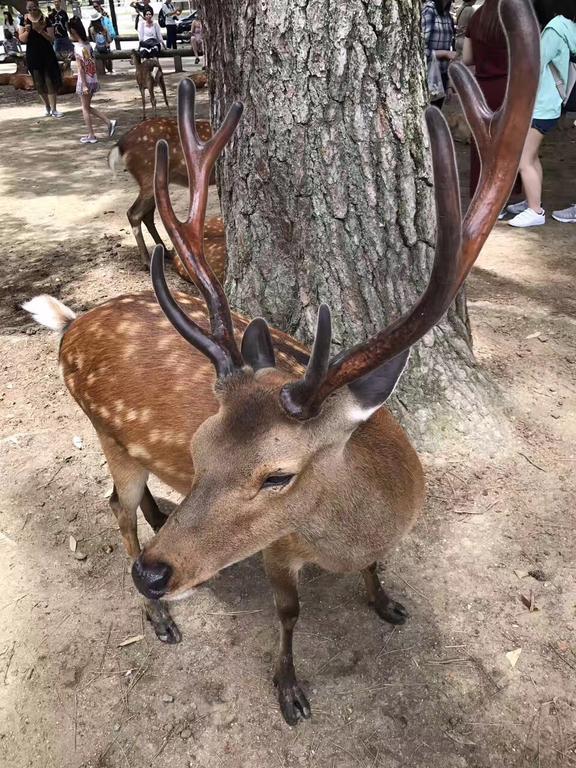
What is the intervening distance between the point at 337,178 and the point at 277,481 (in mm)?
1368

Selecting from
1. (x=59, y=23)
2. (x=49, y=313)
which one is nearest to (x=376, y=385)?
(x=49, y=313)

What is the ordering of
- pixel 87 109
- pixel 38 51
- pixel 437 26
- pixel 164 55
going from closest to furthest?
pixel 437 26
pixel 87 109
pixel 38 51
pixel 164 55

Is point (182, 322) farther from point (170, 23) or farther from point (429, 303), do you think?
point (170, 23)

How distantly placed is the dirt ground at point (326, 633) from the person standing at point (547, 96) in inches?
82.0

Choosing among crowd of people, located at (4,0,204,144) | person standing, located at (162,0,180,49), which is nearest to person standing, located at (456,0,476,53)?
crowd of people, located at (4,0,204,144)

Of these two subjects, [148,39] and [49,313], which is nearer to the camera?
[49,313]

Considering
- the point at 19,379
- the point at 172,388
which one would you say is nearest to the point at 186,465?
the point at 172,388

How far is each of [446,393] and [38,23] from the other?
12.3m

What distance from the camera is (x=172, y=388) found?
1968 mm

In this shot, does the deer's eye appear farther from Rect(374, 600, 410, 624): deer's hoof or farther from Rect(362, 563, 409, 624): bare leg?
Rect(374, 600, 410, 624): deer's hoof

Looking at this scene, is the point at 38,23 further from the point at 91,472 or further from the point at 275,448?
the point at 275,448

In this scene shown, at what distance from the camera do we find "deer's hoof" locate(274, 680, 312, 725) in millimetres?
1839

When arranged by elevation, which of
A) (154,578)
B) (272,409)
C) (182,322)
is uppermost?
(182,322)

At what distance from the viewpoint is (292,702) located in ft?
6.09
